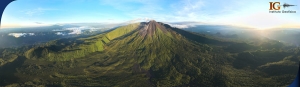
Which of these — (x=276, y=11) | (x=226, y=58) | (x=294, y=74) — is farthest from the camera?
(x=226, y=58)

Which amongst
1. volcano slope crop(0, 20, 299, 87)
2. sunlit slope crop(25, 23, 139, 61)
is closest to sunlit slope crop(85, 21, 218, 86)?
volcano slope crop(0, 20, 299, 87)

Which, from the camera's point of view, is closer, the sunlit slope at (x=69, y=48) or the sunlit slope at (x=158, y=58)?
the sunlit slope at (x=69, y=48)

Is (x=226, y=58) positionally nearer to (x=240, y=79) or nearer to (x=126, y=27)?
(x=240, y=79)

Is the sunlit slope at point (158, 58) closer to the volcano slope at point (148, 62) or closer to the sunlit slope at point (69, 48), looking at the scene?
the volcano slope at point (148, 62)

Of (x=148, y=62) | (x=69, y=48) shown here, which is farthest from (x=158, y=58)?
(x=69, y=48)

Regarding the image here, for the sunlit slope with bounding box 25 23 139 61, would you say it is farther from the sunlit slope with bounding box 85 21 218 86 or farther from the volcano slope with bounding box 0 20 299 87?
the sunlit slope with bounding box 85 21 218 86

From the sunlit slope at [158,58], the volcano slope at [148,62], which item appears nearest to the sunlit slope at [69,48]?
the volcano slope at [148,62]

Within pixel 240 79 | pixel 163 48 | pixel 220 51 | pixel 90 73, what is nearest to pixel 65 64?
pixel 90 73
